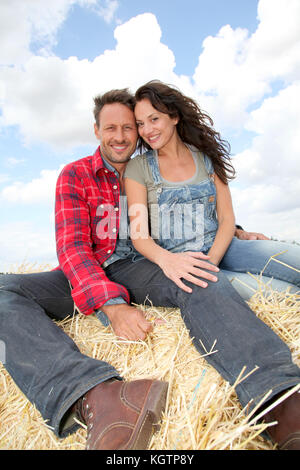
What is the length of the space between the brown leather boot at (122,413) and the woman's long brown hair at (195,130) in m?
2.07

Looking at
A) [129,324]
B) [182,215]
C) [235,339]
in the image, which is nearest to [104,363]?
[129,324]

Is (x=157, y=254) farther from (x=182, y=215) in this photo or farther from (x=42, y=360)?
(x=42, y=360)

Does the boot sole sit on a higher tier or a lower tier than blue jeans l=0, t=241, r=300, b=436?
lower

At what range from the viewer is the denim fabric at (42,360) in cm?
181

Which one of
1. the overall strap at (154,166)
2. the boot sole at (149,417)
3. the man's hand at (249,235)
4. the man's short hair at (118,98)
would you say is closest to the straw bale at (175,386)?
the boot sole at (149,417)

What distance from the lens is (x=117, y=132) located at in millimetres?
3088

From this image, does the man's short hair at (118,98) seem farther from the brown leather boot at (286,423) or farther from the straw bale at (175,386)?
the brown leather boot at (286,423)

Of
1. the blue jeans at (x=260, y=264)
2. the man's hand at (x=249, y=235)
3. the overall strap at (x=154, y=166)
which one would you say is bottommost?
the blue jeans at (x=260, y=264)

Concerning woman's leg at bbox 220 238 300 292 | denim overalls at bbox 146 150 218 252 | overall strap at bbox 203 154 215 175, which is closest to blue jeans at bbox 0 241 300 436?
denim overalls at bbox 146 150 218 252

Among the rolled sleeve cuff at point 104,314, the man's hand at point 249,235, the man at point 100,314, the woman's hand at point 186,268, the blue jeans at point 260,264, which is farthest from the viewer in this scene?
the man's hand at point 249,235

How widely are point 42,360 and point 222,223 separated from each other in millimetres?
1873

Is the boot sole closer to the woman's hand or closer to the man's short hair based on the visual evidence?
the woman's hand

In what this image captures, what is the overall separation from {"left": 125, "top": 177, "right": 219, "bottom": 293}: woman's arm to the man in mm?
48

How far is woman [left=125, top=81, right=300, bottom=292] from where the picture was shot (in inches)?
115
